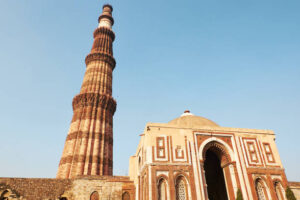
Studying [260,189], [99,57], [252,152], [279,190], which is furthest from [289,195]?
[99,57]

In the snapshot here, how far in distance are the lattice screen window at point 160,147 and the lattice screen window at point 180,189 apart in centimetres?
229

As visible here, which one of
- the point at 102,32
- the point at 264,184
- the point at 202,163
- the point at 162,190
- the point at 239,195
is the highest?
the point at 102,32

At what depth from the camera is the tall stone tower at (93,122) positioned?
80.0ft

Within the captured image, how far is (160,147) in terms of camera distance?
56.9ft

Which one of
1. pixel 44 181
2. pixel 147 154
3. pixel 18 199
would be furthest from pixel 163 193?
pixel 18 199

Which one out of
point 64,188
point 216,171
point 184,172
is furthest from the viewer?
point 216,171

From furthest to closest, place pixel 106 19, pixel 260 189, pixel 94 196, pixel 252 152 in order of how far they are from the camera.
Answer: pixel 106 19 < pixel 252 152 < pixel 94 196 < pixel 260 189

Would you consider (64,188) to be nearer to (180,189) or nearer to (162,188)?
(162,188)

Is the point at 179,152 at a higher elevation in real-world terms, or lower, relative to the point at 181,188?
higher

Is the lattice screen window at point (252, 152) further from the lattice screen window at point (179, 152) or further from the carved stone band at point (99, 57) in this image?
the carved stone band at point (99, 57)

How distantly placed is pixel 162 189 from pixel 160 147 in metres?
3.20

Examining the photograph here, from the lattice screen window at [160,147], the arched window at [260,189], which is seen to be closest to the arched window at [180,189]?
the lattice screen window at [160,147]

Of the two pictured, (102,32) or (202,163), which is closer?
(202,163)

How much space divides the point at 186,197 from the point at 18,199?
45.0ft
